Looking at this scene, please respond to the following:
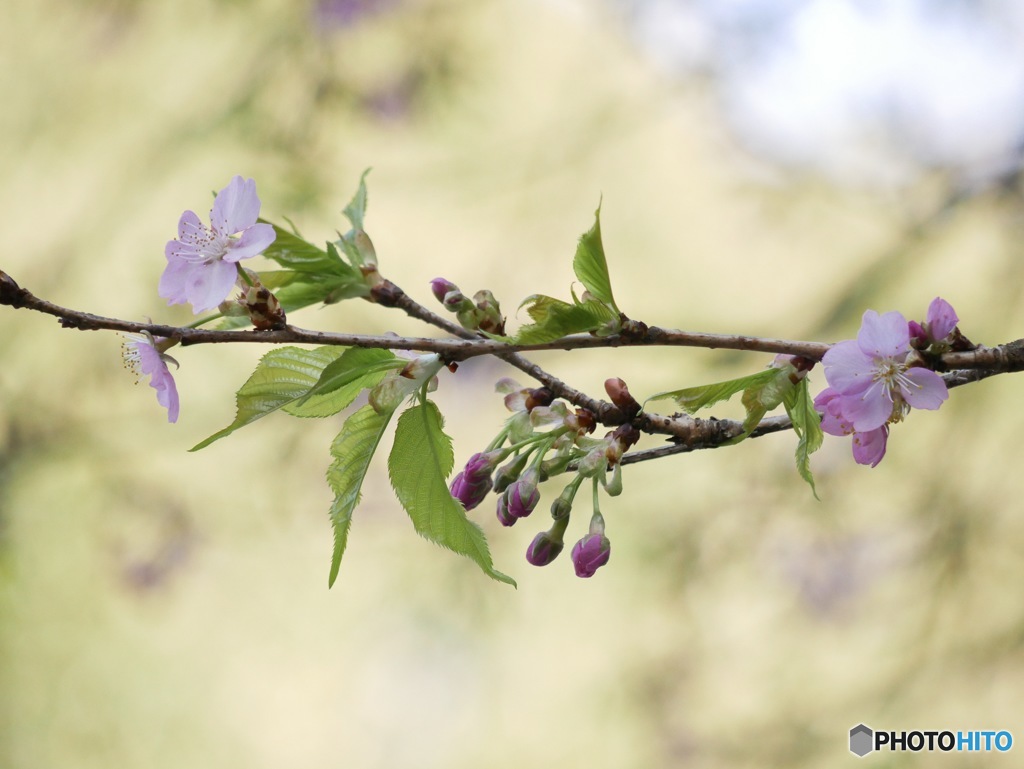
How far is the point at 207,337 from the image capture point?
31 centimetres

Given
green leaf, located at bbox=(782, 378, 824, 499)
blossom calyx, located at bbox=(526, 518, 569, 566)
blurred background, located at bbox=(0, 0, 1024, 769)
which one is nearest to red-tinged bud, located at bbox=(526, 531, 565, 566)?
blossom calyx, located at bbox=(526, 518, 569, 566)

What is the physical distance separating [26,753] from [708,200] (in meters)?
1.26

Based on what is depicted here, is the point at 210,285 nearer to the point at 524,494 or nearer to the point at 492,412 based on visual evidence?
the point at 524,494

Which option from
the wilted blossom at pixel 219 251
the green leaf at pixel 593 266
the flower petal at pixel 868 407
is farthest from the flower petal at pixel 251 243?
the flower petal at pixel 868 407

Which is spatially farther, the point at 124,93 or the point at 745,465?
the point at 124,93

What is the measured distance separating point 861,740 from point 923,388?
1.07 m

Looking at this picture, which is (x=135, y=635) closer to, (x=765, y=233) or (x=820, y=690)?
(x=820, y=690)

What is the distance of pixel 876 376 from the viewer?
1.09 ft

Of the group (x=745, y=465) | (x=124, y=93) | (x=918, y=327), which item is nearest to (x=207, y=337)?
(x=918, y=327)

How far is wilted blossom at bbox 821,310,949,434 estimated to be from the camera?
333mm

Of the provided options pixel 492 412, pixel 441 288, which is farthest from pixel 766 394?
pixel 492 412

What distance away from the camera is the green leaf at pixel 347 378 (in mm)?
322

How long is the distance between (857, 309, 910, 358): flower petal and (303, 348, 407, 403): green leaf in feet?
0.53

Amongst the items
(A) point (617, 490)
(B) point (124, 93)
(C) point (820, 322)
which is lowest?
(A) point (617, 490)
